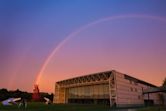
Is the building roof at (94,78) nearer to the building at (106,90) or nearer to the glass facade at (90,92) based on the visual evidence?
the building at (106,90)

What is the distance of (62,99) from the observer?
3273 inches

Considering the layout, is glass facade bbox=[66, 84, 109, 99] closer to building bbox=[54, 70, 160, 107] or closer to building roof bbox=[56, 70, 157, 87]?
building bbox=[54, 70, 160, 107]

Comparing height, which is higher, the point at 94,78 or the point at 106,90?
the point at 94,78

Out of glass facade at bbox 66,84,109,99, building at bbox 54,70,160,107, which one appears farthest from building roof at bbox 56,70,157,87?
glass facade at bbox 66,84,109,99

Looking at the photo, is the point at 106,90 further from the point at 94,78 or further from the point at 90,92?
the point at 90,92

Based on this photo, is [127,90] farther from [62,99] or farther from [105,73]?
[62,99]

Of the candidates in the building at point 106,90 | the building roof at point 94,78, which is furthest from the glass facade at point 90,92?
the building roof at point 94,78

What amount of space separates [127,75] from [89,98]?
15321 mm

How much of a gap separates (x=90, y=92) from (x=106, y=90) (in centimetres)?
776

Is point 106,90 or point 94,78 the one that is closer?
point 106,90

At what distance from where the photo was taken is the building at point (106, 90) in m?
58.1

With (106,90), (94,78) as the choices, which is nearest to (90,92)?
(94,78)

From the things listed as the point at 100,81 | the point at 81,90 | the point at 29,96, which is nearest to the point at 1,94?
the point at 29,96

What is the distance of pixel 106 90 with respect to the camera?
209ft
